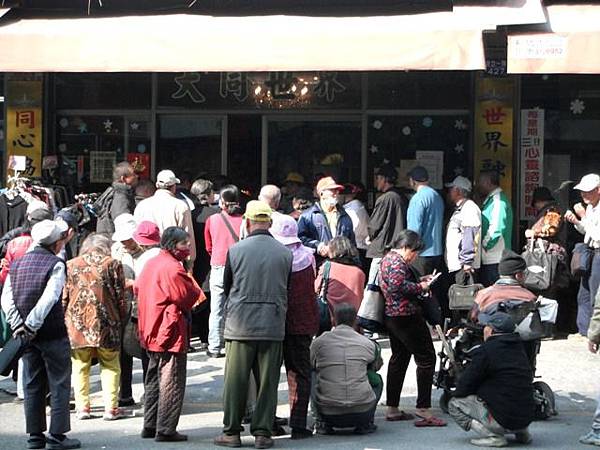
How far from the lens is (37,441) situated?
820cm

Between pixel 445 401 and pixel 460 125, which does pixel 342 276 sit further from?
pixel 460 125

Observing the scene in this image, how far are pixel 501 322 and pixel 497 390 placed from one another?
51 cm

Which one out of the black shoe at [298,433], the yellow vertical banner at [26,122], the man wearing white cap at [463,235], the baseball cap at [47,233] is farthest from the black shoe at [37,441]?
the yellow vertical banner at [26,122]

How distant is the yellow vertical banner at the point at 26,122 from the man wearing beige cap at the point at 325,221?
4176 millimetres

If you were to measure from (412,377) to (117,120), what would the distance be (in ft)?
18.2

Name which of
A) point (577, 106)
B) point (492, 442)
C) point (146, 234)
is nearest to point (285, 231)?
point (146, 234)

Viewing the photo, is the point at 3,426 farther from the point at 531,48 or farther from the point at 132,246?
the point at 531,48

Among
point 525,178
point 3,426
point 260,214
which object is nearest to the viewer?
point 260,214

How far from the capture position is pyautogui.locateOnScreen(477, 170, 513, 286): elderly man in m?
12.1

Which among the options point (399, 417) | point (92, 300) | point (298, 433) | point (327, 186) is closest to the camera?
point (298, 433)

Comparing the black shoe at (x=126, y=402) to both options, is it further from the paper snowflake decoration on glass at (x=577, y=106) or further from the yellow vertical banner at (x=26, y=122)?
the paper snowflake decoration on glass at (x=577, y=106)

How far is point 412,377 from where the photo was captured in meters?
10.6

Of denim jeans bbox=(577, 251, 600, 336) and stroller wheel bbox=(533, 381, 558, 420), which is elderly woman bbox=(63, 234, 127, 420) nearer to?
stroller wheel bbox=(533, 381, 558, 420)

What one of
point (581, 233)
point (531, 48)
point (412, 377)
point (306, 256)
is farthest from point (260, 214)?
point (581, 233)
